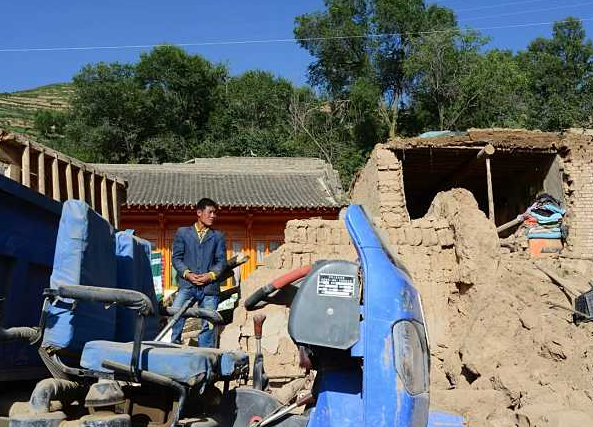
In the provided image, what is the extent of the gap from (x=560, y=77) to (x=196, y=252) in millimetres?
29453

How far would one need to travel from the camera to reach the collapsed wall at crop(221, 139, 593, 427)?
6637 mm

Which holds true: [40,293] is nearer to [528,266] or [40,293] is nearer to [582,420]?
[582,420]

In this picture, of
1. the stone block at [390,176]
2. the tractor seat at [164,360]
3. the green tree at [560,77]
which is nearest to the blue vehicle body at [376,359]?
the tractor seat at [164,360]

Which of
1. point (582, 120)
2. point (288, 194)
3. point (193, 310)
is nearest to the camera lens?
point (193, 310)

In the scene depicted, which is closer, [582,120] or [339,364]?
[339,364]

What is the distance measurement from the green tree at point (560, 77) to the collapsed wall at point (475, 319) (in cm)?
1725

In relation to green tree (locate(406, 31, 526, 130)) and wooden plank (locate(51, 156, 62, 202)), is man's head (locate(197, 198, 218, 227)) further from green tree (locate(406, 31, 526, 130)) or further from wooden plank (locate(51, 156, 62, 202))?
green tree (locate(406, 31, 526, 130))

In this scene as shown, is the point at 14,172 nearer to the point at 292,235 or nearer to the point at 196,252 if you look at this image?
the point at 196,252

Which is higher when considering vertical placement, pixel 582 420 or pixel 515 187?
pixel 515 187

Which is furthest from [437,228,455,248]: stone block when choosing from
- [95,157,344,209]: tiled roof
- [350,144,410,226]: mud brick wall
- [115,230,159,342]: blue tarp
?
[95,157,344,209]: tiled roof

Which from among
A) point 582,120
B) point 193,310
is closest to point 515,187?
point 582,120

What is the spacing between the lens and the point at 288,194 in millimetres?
17938

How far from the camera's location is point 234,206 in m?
16.6

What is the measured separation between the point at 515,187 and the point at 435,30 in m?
18.7
